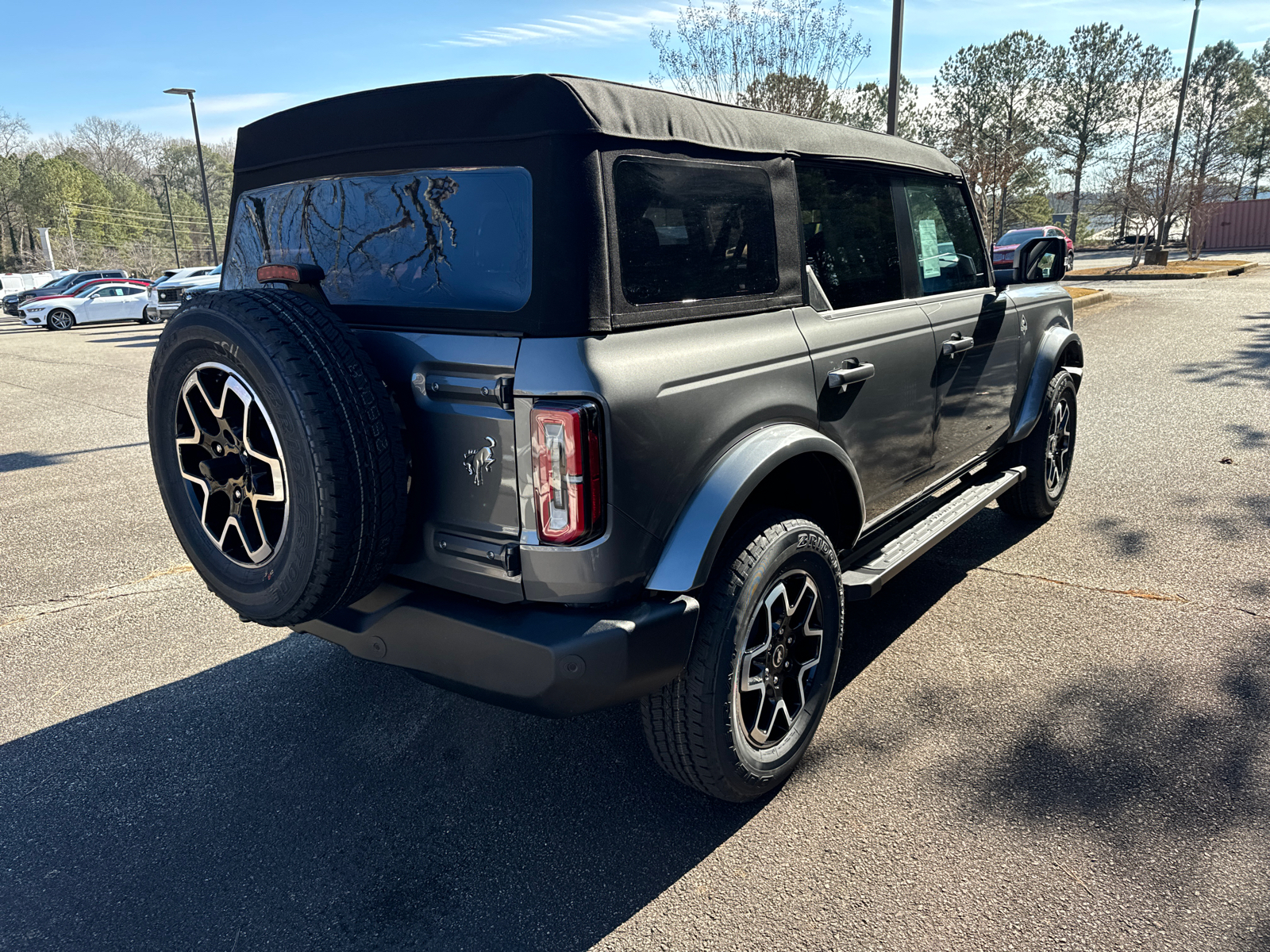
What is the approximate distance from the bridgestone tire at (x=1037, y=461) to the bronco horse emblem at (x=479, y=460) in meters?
3.40

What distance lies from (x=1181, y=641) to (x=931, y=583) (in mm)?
1087

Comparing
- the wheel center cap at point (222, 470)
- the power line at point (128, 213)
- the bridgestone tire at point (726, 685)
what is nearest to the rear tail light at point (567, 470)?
the bridgestone tire at point (726, 685)

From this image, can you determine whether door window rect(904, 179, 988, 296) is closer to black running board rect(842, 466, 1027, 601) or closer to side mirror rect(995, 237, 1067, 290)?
side mirror rect(995, 237, 1067, 290)

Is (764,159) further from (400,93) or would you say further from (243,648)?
(243,648)

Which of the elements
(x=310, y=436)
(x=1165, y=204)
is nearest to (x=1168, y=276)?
(x=1165, y=204)

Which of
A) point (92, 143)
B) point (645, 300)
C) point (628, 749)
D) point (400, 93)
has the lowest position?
point (628, 749)

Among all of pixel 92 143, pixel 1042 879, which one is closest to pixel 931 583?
pixel 1042 879

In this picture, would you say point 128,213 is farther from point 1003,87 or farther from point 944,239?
point 944,239

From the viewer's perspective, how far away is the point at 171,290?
24.2 m

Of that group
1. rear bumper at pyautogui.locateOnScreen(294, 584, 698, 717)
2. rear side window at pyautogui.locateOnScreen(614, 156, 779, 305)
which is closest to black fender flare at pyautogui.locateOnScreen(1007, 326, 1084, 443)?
rear side window at pyautogui.locateOnScreen(614, 156, 779, 305)

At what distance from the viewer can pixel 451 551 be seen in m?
2.36

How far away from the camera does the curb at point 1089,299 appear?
16891 millimetres

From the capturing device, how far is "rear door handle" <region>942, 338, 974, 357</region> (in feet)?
11.8

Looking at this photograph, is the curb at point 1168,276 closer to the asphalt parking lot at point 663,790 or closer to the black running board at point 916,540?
the black running board at point 916,540
